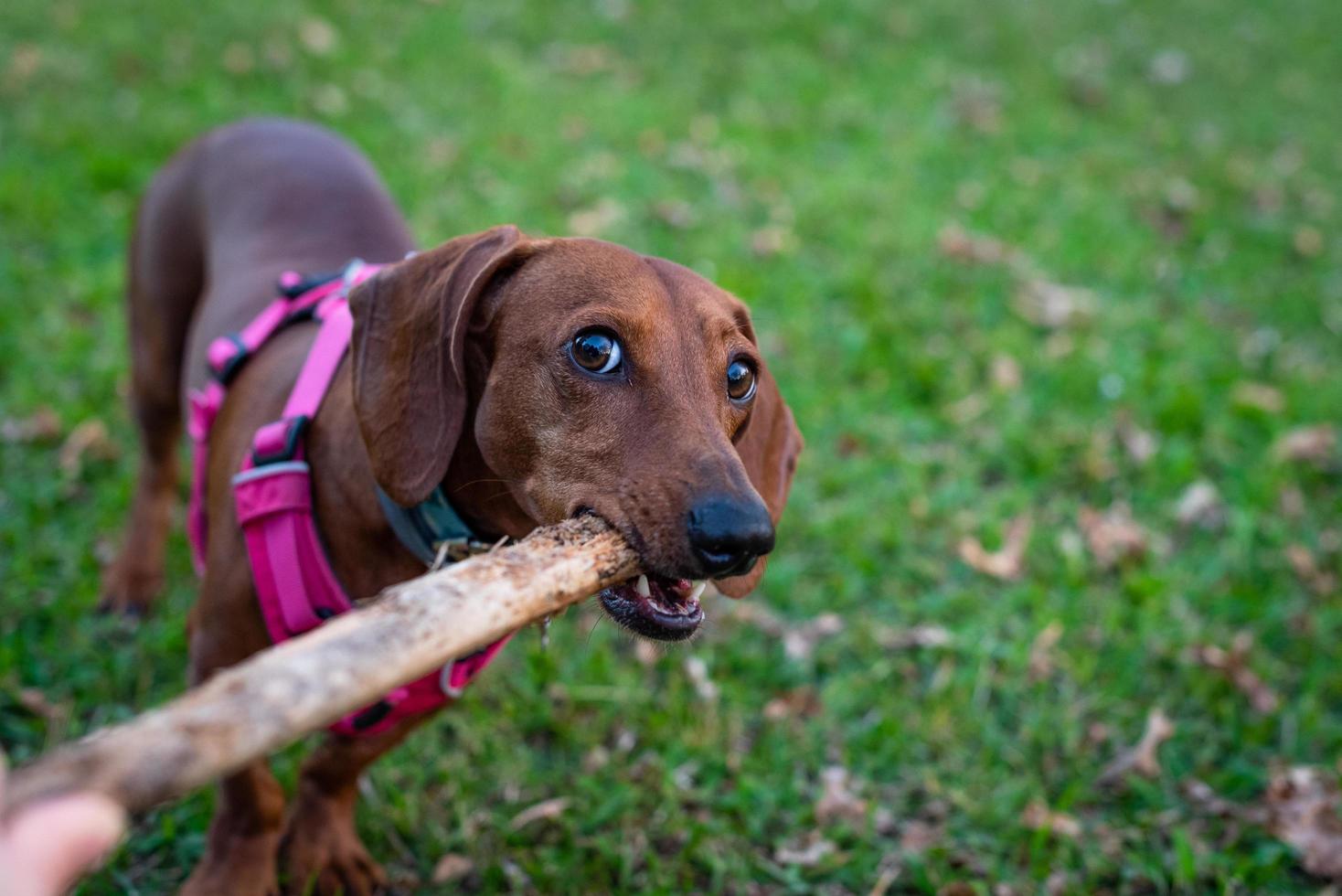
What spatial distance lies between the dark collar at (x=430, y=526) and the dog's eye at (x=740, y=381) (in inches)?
27.8

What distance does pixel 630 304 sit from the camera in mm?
2408

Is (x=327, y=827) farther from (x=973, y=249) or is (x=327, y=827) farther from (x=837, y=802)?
(x=973, y=249)

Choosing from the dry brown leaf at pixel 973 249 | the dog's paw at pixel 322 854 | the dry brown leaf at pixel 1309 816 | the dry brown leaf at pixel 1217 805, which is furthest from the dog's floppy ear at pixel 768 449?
the dry brown leaf at pixel 973 249

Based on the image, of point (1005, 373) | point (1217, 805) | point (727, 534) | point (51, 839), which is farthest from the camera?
point (1005, 373)

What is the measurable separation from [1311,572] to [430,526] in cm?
392

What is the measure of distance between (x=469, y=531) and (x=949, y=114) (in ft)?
25.5

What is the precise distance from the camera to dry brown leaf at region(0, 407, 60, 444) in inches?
176

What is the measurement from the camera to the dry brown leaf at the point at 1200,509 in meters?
4.90

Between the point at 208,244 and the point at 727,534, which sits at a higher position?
the point at 208,244

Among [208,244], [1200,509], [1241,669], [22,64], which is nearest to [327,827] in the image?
[208,244]

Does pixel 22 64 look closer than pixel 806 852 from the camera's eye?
No

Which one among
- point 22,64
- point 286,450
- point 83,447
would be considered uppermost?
point 22,64

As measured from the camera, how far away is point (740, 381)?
8.64ft

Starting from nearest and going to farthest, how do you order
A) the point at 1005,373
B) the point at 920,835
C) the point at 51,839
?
the point at 51,839
the point at 920,835
the point at 1005,373
